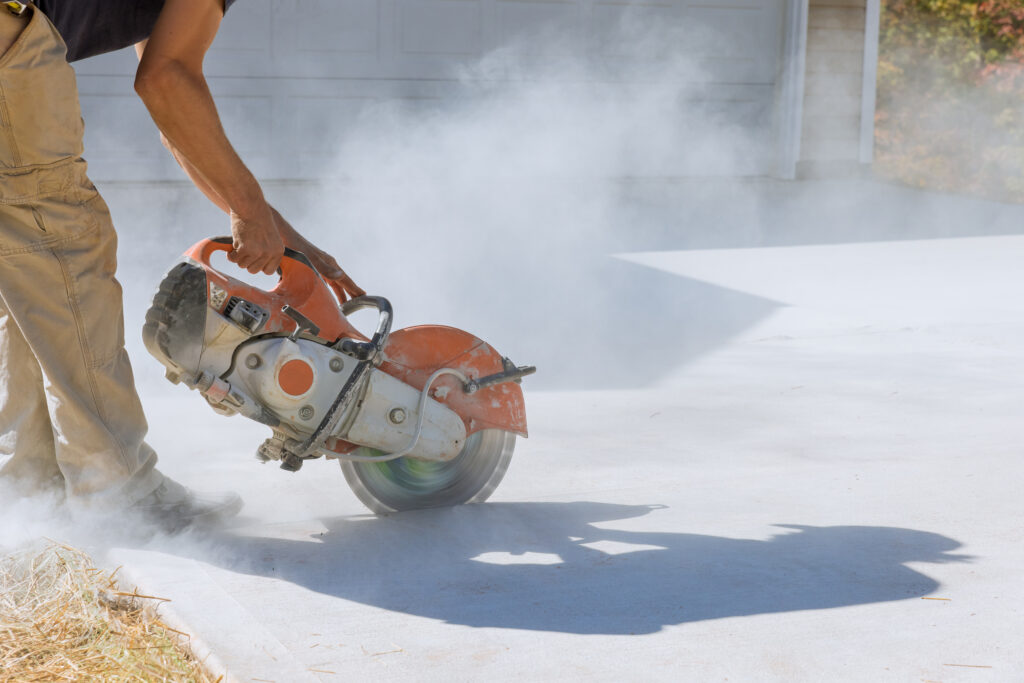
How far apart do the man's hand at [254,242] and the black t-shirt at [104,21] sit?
15.1 inches

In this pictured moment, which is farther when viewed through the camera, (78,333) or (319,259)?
(319,259)

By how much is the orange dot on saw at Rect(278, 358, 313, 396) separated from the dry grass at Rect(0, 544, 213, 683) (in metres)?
0.43

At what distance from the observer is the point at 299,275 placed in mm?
2152

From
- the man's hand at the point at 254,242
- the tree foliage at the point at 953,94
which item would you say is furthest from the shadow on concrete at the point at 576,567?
the tree foliage at the point at 953,94

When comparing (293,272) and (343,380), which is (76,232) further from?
(343,380)

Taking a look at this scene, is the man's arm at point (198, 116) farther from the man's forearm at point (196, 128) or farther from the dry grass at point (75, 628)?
the dry grass at point (75, 628)

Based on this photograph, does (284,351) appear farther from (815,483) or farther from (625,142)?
(625,142)

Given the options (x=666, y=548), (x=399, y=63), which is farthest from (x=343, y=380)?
(x=399, y=63)

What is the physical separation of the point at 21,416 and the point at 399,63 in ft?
20.6

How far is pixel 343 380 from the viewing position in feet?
7.08

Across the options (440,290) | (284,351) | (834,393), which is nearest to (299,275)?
(284,351)

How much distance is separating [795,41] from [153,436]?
23.0 feet

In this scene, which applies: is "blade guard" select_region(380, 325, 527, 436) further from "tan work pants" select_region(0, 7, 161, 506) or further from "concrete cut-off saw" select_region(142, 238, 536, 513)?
"tan work pants" select_region(0, 7, 161, 506)

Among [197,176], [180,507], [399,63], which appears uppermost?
[399,63]
